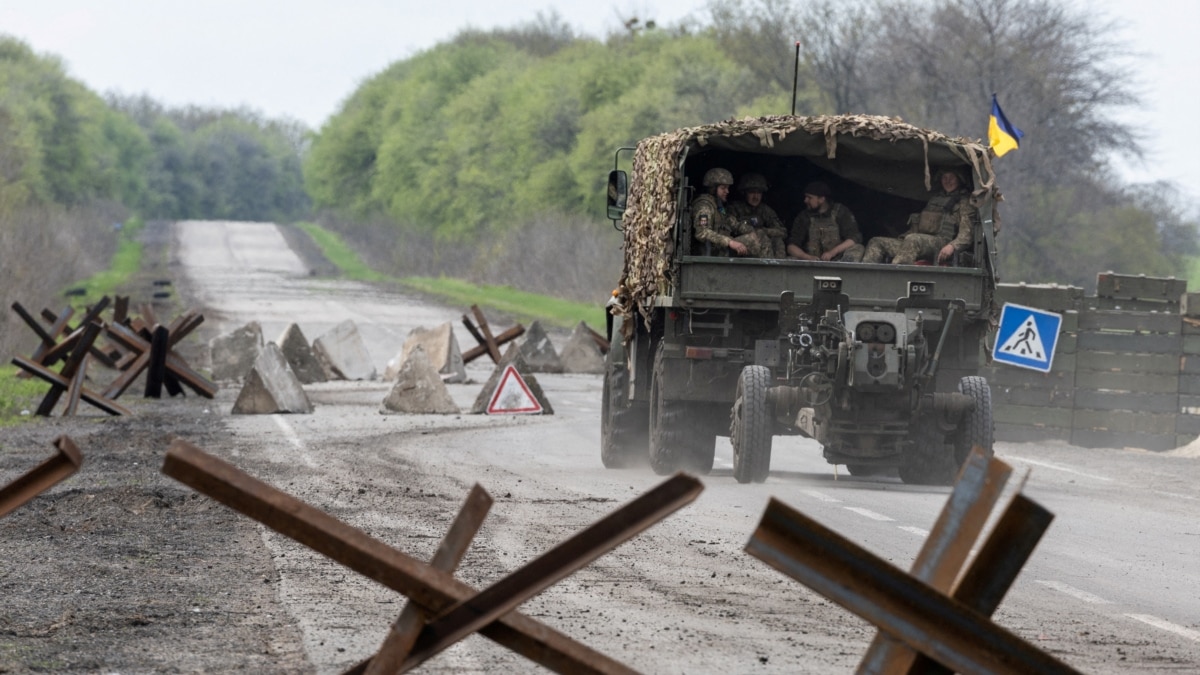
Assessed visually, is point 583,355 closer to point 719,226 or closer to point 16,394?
point 16,394

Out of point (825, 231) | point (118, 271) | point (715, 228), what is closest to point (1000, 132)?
point (825, 231)

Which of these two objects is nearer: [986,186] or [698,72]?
[986,186]

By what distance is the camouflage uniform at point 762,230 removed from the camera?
50.0ft

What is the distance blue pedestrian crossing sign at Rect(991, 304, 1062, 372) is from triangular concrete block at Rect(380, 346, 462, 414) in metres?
6.66

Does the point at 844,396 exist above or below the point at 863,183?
below

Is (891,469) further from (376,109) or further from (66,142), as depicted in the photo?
(376,109)

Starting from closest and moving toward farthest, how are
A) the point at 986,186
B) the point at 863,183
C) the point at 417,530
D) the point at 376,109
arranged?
the point at 417,530 < the point at 986,186 < the point at 863,183 < the point at 376,109

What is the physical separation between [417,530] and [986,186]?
20.6 feet

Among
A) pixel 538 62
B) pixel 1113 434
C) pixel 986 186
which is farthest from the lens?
pixel 538 62

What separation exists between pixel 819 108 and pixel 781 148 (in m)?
48.9

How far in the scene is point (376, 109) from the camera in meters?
125

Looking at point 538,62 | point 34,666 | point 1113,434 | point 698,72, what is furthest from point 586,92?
point 34,666

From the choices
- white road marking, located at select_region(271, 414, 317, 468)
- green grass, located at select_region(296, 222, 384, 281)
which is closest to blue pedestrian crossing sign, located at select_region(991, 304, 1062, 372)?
white road marking, located at select_region(271, 414, 317, 468)

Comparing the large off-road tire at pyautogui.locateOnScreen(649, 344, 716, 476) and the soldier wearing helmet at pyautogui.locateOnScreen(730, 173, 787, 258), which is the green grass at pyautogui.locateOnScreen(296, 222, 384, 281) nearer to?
the soldier wearing helmet at pyautogui.locateOnScreen(730, 173, 787, 258)
